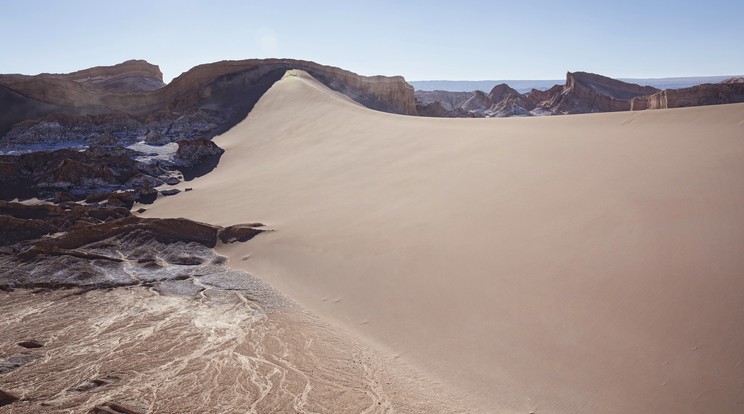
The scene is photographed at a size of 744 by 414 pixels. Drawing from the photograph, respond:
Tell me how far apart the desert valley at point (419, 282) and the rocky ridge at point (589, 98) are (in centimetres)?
2131

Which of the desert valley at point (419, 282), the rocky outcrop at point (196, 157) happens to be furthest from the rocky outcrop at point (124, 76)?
the desert valley at point (419, 282)

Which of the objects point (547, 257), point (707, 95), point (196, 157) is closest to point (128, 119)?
point (196, 157)

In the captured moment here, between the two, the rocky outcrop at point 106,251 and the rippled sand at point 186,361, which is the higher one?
the rocky outcrop at point 106,251

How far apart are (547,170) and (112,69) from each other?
28454mm

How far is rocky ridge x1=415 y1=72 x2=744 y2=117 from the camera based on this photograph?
2617 centimetres

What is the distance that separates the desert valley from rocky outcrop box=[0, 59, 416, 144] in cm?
857

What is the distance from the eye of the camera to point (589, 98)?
118 ft

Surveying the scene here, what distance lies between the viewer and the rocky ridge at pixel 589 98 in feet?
85.9

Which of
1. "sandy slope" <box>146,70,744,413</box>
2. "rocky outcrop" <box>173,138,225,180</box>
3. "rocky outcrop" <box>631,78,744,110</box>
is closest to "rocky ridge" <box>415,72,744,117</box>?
"rocky outcrop" <box>631,78,744,110</box>

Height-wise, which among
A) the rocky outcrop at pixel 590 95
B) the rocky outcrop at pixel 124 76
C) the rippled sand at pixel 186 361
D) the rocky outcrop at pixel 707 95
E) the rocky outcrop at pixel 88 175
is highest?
the rocky outcrop at pixel 124 76

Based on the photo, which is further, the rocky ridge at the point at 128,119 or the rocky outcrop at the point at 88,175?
the rocky ridge at the point at 128,119

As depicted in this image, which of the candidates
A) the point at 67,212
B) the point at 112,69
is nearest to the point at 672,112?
the point at 67,212

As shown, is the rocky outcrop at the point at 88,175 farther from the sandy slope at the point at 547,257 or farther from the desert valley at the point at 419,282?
the sandy slope at the point at 547,257

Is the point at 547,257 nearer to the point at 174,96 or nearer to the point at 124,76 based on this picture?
the point at 174,96
